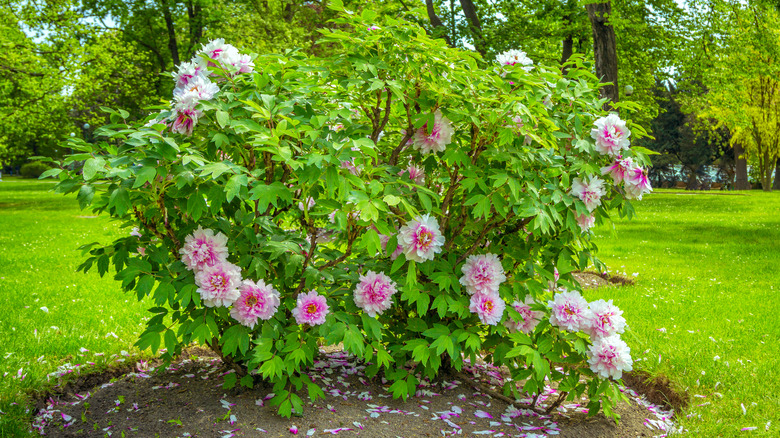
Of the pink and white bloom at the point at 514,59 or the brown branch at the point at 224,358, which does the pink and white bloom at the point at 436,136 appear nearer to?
the pink and white bloom at the point at 514,59

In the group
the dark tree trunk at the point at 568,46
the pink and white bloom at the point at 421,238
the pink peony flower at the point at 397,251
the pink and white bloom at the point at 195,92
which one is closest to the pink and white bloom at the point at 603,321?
the pink and white bloom at the point at 421,238

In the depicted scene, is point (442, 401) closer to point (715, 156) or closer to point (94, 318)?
point (94, 318)

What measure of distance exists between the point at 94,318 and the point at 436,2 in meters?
10.9

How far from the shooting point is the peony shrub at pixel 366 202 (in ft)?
7.80

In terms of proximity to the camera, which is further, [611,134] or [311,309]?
[611,134]

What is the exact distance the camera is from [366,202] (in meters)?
2.25

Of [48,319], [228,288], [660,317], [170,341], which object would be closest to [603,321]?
[228,288]

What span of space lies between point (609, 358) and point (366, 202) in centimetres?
151

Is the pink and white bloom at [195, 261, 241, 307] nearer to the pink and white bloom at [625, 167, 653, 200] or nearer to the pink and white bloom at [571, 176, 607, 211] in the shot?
the pink and white bloom at [571, 176, 607, 211]

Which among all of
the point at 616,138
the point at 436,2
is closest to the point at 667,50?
the point at 436,2

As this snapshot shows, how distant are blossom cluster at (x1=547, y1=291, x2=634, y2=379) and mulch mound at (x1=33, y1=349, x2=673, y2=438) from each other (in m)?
0.48

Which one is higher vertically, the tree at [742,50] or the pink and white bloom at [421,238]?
the tree at [742,50]

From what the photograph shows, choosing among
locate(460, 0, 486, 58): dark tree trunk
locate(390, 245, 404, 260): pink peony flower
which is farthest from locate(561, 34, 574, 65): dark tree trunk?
locate(390, 245, 404, 260): pink peony flower

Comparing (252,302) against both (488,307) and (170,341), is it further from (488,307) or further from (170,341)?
(488,307)
